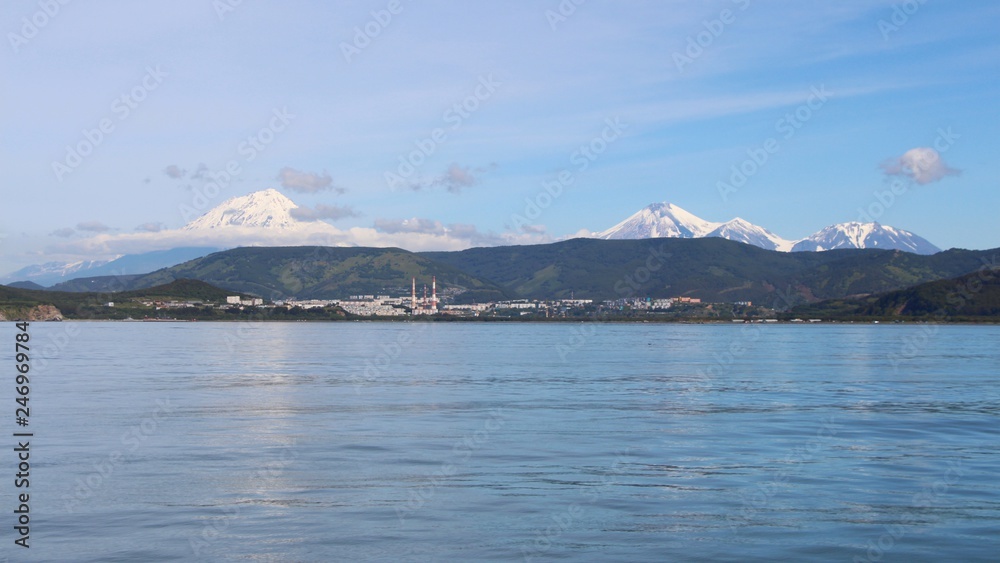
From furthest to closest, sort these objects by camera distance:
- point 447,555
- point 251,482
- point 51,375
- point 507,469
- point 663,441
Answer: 1. point 51,375
2. point 663,441
3. point 507,469
4. point 251,482
5. point 447,555

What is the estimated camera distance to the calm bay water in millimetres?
20125

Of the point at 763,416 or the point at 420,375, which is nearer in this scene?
the point at 763,416

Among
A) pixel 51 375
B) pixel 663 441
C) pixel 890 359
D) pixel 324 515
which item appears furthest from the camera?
pixel 890 359

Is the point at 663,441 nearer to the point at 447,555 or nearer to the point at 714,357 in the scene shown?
the point at 447,555

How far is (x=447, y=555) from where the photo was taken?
19.3 metres

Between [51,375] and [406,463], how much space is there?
4674 centimetres

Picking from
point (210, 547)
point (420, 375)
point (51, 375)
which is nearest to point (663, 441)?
point (210, 547)

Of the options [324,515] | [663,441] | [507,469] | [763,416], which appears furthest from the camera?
[763,416]

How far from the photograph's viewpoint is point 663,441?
114 ft

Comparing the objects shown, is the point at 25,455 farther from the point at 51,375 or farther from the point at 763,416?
the point at 51,375

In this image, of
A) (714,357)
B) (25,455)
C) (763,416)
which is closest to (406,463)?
(25,455)

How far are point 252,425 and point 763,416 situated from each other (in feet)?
78.7

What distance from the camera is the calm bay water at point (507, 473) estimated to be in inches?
792

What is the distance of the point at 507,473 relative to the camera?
27953 mm
